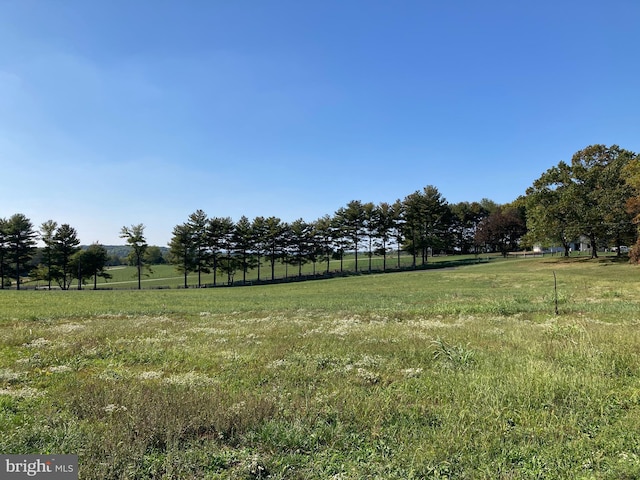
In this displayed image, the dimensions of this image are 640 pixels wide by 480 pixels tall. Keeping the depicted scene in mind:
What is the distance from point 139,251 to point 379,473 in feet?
224

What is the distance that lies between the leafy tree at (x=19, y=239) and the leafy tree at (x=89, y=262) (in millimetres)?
7355

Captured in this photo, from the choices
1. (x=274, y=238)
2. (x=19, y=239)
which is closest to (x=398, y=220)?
(x=274, y=238)

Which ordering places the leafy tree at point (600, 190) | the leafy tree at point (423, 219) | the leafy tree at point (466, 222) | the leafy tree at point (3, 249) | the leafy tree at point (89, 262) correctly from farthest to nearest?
the leafy tree at point (466, 222)
the leafy tree at point (423, 219)
the leafy tree at point (89, 262)
the leafy tree at point (3, 249)
the leafy tree at point (600, 190)

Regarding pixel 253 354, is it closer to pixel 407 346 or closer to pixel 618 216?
pixel 407 346

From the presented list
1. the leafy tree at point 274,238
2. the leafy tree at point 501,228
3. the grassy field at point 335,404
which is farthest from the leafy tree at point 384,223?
the grassy field at point 335,404

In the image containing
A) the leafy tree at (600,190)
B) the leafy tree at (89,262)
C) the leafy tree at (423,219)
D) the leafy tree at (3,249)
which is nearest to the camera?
the leafy tree at (600,190)

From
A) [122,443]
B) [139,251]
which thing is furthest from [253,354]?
[139,251]

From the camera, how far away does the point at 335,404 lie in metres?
5.53

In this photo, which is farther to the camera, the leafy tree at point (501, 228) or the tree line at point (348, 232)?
the leafy tree at point (501, 228)

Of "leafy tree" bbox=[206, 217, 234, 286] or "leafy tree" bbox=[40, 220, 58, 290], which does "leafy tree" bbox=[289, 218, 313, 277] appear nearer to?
"leafy tree" bbox=[206, 217, 234, 286]

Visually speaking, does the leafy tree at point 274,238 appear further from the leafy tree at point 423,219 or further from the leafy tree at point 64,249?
the leafy tree at point 64,249

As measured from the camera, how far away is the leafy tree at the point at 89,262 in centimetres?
6372

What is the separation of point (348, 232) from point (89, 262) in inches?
1987

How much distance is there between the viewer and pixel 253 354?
890cm
